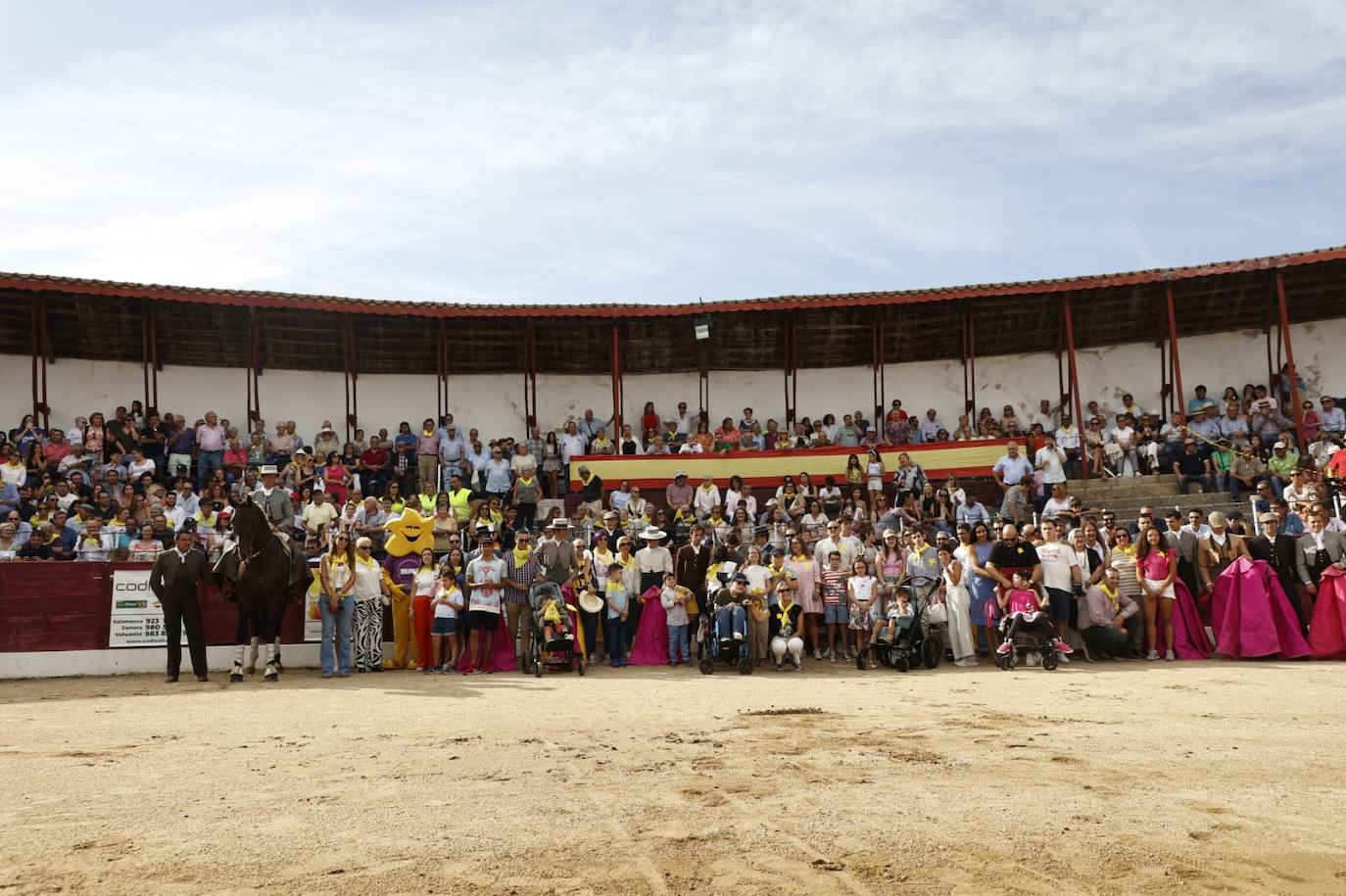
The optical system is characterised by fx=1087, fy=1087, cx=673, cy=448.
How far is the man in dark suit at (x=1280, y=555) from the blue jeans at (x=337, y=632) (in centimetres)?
1056

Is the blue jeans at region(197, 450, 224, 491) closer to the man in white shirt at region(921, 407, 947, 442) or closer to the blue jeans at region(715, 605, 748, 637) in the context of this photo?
the blue jeans at region(715, 605, 748, 637)

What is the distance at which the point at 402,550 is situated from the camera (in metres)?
14.1

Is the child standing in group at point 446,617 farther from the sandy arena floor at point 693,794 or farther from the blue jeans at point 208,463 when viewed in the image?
the blue jeans at point 208,463

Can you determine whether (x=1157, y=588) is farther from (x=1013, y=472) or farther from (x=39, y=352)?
(x=39, y=352)

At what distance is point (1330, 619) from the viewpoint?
12.1 metres

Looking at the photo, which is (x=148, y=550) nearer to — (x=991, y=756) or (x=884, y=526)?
(x=884, y=526)

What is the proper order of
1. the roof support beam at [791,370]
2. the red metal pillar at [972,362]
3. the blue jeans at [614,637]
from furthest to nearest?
the roof support beam at [791,370], the red metal pillar at [972,362], the blue jeans at [614,637]

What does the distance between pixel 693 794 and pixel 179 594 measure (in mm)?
8647

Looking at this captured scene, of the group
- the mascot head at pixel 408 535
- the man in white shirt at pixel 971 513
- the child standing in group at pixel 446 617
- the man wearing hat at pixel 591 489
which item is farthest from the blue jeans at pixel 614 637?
the man in white shirt at pixel 971 513

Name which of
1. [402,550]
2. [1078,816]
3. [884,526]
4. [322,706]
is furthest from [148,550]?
[1078,816]

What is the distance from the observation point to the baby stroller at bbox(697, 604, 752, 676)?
12.2 metres

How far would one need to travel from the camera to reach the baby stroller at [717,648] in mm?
12211

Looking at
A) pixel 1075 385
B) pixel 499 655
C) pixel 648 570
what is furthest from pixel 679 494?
pixel 1075 385

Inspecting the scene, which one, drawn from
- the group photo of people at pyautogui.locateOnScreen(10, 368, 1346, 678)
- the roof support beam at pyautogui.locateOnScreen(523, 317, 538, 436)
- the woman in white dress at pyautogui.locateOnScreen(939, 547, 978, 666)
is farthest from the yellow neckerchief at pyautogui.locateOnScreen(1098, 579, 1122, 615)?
the roof support beam at pyautogui.locateOnScreen(523, 317, 538, 436)
